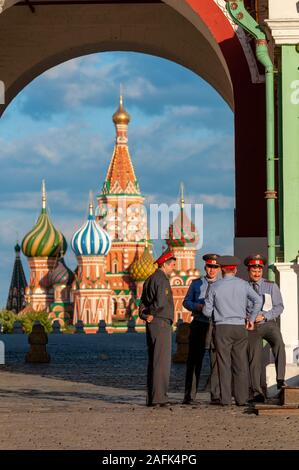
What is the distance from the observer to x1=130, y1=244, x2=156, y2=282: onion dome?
432 ft

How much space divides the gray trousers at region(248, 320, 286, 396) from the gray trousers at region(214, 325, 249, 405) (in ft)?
0.74

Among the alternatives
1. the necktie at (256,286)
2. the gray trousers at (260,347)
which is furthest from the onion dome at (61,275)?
the gray trousers at (260,347)

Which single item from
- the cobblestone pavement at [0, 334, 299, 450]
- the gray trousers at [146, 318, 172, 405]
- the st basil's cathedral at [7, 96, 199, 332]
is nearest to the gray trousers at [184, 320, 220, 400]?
the cobblestone pavement at [0, 334, 299, 450]

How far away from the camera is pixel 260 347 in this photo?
14.2m

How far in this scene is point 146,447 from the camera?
9922 mm

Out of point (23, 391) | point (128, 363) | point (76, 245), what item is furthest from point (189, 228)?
point (23, 391)

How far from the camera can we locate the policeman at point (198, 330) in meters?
14.2

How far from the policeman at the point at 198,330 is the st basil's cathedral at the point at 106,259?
109 metres

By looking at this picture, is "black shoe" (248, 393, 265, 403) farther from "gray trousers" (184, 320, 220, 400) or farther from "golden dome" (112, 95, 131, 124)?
"golden dome" (112, 95, 131, 124)

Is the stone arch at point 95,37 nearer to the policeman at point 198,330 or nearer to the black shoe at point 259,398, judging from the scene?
the policeman at point 198,330

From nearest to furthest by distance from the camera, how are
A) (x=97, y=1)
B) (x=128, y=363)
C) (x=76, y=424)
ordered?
(x=76, y=424), (x=97, y=1), (x=128, y=363)

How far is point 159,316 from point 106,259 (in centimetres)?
12270

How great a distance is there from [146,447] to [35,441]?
3.13 feet
